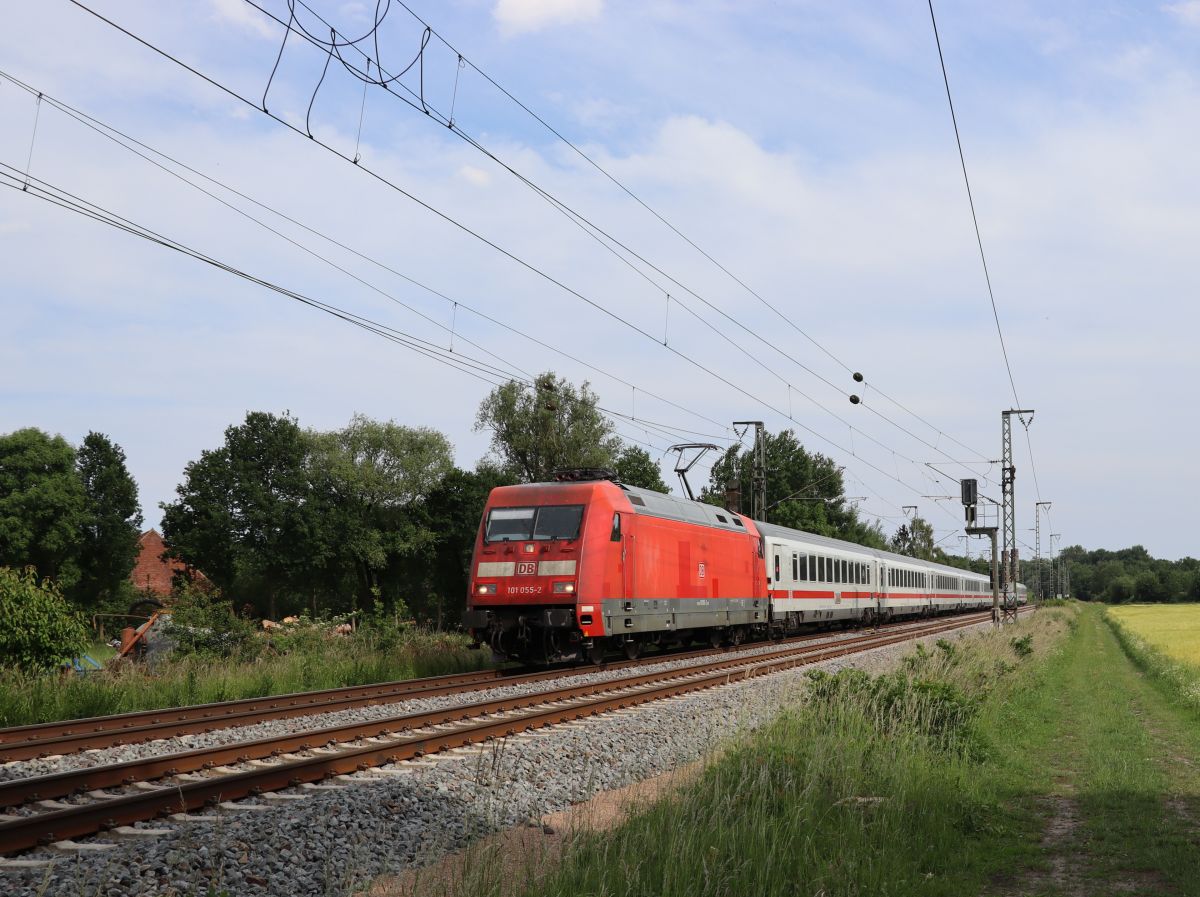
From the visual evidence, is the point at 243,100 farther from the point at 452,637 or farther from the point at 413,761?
the point at 452,637

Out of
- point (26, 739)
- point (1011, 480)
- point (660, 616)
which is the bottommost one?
point (26, 739)

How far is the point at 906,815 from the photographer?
28.8ft

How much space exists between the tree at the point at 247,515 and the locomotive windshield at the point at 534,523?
53.2m

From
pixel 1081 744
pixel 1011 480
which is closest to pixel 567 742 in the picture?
pixel 1081 744

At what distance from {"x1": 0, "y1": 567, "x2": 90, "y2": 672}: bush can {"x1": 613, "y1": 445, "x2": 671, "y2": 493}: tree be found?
179 ft

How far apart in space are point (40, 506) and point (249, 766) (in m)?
66.8

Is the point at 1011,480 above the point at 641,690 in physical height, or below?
above

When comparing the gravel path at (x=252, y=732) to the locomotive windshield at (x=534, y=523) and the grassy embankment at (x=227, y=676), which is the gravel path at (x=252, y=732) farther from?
the grassy embankment at (x=227, y=676)

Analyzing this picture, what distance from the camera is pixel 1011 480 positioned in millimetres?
41594

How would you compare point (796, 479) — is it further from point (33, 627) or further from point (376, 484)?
point (33, 627)

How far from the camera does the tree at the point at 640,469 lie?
2844 inches

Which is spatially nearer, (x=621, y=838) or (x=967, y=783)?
(x=621, y=838)

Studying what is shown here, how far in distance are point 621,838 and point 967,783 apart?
4757 millimetres

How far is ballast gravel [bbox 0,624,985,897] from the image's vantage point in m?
6.55
